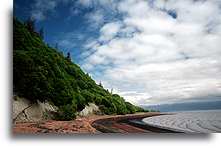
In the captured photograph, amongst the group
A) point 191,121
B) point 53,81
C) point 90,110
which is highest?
point 53,81

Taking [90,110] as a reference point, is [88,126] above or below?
below

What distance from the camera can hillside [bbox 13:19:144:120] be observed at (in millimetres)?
2553

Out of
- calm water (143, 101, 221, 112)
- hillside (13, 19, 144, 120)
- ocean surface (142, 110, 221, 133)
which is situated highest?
hillside (13, 19, 144, 120)

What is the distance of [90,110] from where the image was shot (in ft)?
8.75

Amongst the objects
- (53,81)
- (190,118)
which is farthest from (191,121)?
(53,81)

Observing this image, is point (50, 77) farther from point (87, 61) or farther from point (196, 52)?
point (196, 52)

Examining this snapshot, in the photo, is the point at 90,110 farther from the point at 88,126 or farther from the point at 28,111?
the point at 28,111

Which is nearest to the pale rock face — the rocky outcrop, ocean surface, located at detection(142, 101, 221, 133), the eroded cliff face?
the rocky outcrop

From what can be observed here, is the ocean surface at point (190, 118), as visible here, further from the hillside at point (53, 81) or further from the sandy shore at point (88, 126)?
the hillside at point (53, 81)

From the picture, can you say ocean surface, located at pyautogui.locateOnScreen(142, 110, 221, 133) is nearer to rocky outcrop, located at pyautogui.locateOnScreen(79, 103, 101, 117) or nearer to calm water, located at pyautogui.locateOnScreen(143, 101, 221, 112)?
calm water, located at pyautogui.locateOnScreen(143, 101, 221, 112)

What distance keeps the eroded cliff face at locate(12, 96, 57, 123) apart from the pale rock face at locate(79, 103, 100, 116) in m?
0.20

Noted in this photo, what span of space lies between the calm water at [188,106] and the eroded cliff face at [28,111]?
2.06 feet

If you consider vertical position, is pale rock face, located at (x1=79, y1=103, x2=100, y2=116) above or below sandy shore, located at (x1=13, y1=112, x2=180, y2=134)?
above

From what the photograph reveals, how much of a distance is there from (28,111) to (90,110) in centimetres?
39
